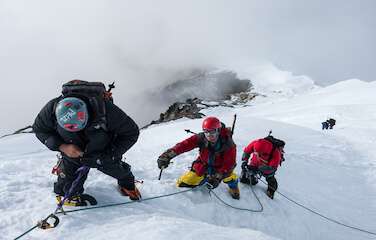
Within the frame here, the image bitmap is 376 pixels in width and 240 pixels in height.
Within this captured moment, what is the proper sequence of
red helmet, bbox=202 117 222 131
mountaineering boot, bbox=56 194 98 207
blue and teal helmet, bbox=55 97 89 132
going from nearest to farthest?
blue and teal helmet, bbox=55 97 89 132
mountaineering boot, bbox=56 194 98 207
red helmet, bbox=202 117 222 131

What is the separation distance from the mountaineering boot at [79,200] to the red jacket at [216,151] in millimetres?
2103

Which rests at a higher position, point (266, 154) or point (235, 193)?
point (266, 154)

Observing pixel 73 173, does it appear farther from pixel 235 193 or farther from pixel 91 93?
pixel 235 193

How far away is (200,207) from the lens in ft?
21.6

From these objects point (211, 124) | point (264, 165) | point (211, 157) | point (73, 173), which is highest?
point (211, 124)

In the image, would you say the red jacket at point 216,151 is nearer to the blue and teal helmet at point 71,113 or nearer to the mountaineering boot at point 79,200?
the mountaineering boot at point 79,200

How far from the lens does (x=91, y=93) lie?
462cm

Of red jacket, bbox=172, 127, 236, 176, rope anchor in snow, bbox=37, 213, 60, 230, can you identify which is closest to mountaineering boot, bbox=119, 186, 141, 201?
red jacket, bbox=172, 127, 236, 176

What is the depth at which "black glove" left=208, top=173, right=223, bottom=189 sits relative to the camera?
711cm

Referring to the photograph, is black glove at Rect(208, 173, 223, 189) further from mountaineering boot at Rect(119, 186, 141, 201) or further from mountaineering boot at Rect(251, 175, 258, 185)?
mountaineering boot at Rect(119, 186, 141, 201)

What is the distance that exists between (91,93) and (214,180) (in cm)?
348

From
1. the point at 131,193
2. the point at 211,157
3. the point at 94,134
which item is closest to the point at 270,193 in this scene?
the point at 211,157

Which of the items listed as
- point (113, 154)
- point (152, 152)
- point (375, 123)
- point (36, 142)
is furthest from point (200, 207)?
point (375, 123)

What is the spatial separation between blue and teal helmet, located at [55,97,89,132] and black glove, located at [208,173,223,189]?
11.2ft
